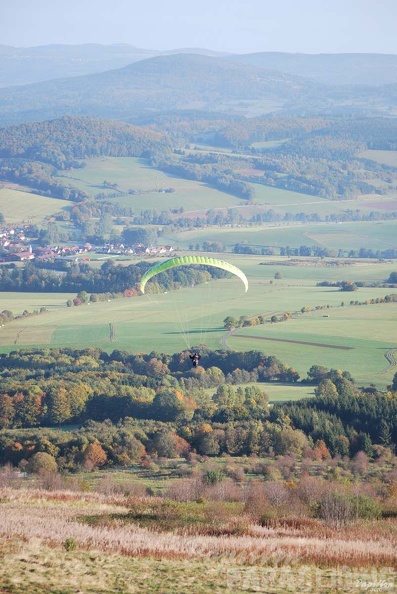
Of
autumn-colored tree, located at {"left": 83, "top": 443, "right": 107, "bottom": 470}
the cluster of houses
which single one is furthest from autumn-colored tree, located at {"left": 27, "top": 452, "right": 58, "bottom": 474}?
the cluster of houses

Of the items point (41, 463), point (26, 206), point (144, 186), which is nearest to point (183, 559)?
point (41, 463)

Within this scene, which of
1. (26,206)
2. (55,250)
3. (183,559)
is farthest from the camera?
(26,206)

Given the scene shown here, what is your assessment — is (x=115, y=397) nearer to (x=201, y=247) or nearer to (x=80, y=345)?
(x=80, y=345)

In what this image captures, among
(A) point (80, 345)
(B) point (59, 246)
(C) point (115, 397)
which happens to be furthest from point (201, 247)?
(C) point (115, 397)

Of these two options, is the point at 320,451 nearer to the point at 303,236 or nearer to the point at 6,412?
the point at 6,412

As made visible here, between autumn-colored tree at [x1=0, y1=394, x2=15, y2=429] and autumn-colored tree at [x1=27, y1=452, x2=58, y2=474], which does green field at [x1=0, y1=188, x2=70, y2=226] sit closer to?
autumn-colored tree at [x1=0, y1=394, x2=15, y2=429]

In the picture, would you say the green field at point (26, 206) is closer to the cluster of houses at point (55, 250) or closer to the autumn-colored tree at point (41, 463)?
the cluster of houses at point (55, 250)
